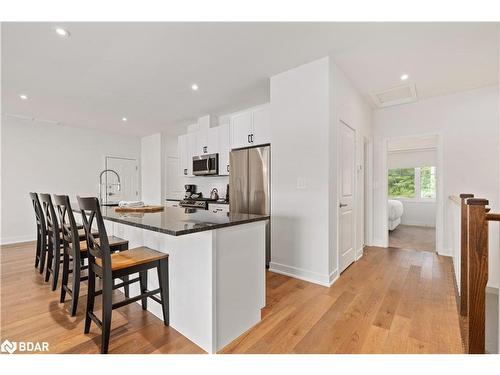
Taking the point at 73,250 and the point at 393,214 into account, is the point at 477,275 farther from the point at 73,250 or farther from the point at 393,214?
the point at 393,214

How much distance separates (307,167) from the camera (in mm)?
2807

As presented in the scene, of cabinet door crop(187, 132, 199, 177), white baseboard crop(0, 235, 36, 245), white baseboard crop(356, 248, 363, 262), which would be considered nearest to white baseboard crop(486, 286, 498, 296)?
white baseboard crop(356, 248, 363, 262)

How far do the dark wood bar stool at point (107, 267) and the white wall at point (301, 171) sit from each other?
162cm

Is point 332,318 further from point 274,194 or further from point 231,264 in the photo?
point 274,194

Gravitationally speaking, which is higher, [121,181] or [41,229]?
[121,181]

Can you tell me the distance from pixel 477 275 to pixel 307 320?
1191 mm

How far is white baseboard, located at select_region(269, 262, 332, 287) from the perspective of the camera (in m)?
2.67

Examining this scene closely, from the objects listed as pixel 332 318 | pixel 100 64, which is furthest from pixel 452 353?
pixel 100 64

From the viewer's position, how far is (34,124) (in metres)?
5.02

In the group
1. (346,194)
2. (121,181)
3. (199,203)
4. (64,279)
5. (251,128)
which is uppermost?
(251,128)

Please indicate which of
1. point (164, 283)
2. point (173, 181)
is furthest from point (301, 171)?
point (173, 181)

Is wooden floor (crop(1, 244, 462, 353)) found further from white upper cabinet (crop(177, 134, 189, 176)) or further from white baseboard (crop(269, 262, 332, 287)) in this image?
white upper cabinet (crop(177, 134, 189, 176))

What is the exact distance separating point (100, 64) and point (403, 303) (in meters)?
4.15
